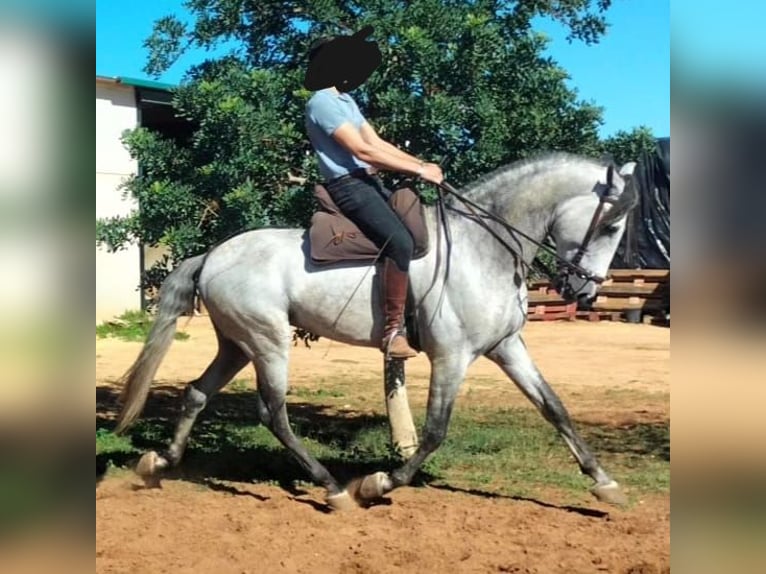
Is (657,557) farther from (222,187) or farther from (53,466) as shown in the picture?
(222,187)

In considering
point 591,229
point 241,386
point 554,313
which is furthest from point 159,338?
point 554,313

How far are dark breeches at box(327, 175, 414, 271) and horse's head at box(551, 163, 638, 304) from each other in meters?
0.89

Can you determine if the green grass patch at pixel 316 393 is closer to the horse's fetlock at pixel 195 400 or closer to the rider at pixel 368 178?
the horse's fetlock at pixel 195 400

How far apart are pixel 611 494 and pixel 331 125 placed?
2.60m

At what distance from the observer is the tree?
5391 mm

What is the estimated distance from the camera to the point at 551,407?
487 centimetres

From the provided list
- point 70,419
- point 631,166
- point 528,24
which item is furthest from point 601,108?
point 70,419

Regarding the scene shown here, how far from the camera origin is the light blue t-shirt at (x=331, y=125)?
4562mm

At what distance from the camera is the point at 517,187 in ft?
15.8

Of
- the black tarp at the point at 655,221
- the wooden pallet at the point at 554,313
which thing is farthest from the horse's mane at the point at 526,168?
the wooden pallet at the point at 554,313

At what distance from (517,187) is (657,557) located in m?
2.09

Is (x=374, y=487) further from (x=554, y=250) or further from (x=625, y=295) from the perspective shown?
(x=625, y=295)

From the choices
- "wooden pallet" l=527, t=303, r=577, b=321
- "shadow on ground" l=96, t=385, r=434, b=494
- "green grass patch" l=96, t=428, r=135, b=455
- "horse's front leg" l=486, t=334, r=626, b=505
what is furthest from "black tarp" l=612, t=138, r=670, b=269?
"green grass patch" l=96, t=428, r=135, b=455

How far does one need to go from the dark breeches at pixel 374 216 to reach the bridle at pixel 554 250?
33 cm
